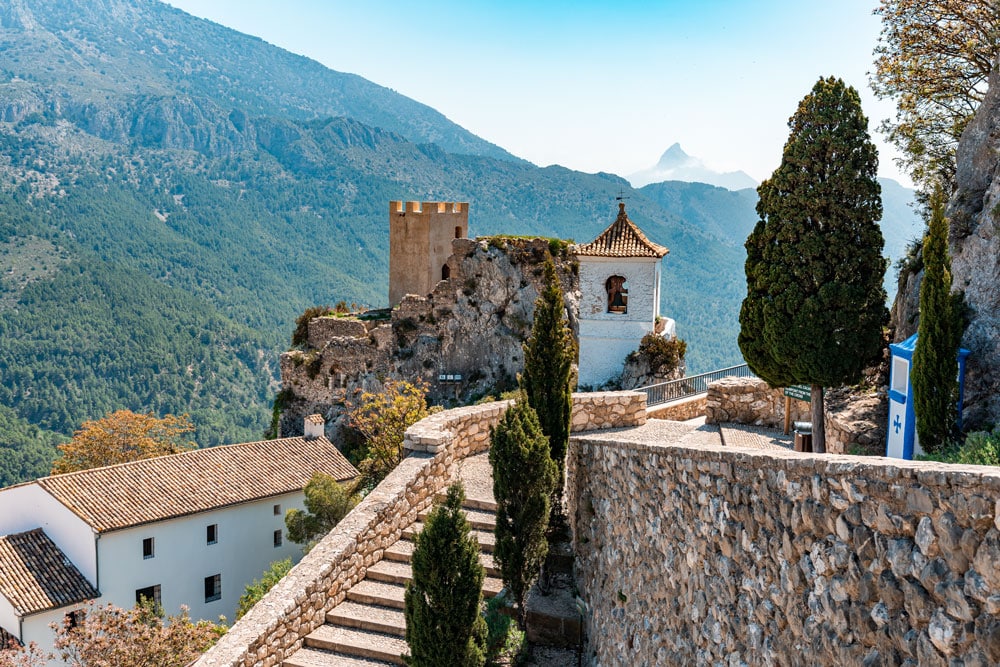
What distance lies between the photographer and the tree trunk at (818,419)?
12.3m

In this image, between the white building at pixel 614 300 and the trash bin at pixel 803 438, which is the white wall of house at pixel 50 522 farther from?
the trash bin at pixel 803 438

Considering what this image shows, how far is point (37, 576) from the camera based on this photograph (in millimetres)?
26531

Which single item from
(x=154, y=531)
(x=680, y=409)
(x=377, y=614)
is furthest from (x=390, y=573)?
(x=154, y=531)

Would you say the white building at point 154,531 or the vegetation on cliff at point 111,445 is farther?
the vegetation on cliff at point 111,445

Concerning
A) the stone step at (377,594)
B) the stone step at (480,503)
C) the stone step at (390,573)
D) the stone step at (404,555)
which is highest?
the stone step at (480,503)

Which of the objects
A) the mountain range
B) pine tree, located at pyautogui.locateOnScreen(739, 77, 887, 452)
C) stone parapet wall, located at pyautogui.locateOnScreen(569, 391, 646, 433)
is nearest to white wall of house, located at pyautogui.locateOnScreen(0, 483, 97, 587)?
stone parapet wall, located at pyautogui.locateOnScreen(569, 391, 646, 433)

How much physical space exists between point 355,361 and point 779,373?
80.4ft

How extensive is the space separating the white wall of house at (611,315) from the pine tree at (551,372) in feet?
67.5

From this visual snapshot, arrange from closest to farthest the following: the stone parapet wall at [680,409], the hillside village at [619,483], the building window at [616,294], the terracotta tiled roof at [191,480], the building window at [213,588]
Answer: the hillside village at [619,483], the stone parapet wall at [680,409], the terracotta tiled roof at [191,480], the building window at [213,588], the building window at [616,294]

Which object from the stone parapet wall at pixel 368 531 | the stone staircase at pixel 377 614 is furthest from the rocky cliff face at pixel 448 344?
the stone staircase at pixel 377 614

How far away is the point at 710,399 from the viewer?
53.1 ft

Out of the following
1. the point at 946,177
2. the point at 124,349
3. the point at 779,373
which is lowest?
the point at 124,349

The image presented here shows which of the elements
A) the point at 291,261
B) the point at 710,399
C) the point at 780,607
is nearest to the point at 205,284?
the point at 291,261

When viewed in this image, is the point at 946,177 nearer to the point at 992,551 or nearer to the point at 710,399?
the point at 710,399
